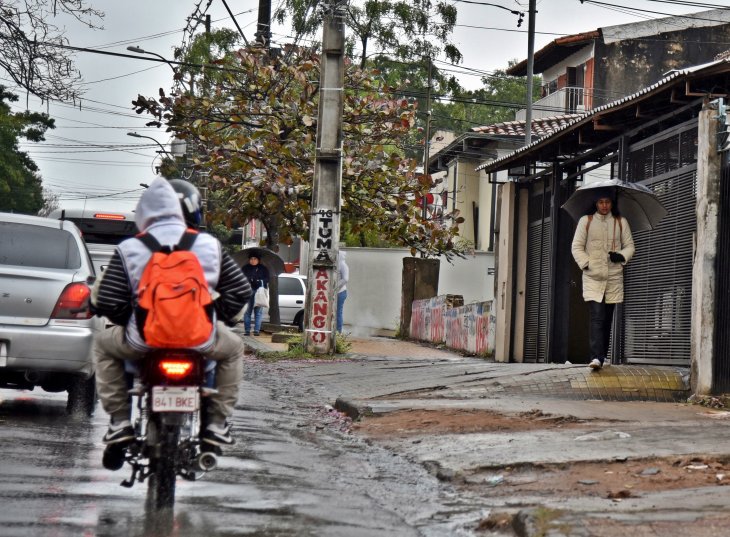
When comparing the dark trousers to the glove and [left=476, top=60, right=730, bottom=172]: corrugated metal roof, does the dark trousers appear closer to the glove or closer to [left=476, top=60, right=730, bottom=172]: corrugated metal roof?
the glove

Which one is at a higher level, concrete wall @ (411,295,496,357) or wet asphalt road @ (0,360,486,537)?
concrete wall @ (411,295,496,357)

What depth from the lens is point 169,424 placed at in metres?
6.11

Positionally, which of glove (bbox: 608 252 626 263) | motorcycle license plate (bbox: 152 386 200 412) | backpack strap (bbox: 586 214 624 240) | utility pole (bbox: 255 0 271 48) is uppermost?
utility pole (bbox: 255 0 271 48)

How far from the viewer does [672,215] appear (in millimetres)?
13992

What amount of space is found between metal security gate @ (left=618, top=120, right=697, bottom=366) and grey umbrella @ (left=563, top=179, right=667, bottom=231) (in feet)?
0.90

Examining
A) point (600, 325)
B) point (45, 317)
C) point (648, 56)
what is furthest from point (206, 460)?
point (648, 56)

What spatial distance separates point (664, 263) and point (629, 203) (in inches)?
31.3

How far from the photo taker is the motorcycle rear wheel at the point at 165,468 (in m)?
6.13

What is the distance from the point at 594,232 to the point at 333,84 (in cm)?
853

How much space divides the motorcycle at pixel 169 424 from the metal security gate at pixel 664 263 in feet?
26.4

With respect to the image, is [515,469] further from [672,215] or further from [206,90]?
[206,90]

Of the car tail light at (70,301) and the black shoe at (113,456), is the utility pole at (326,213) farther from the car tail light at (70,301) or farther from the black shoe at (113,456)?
the black shoe at (113,456)

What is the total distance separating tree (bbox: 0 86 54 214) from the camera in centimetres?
6437

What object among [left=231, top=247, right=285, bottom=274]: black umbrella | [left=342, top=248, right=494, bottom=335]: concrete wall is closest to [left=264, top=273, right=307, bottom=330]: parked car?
[left=342, top=248, right=494, bottom=335]: concrete wall
